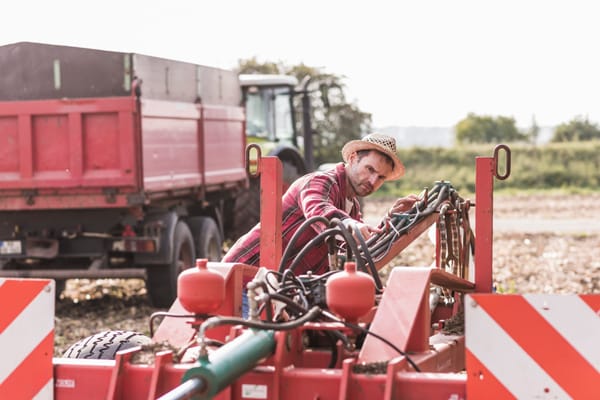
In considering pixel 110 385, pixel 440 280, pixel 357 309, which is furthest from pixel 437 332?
pixel 110 385

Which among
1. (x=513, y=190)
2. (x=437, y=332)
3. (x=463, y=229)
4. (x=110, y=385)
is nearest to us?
(x=110, y=385)

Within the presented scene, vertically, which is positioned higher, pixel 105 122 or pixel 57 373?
pixel 105 122

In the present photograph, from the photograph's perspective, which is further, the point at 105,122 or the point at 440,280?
the point at 105,122

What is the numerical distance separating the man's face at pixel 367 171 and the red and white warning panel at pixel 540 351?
1.98 meters

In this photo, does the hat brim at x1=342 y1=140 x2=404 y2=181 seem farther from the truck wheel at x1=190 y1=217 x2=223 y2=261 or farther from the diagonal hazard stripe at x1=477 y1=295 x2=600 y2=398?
the truck wheel at x1=190 y1=217 x2=223 y2=261

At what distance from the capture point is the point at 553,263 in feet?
48.3

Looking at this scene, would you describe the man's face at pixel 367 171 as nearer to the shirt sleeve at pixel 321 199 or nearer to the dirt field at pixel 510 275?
the shirt sleeve at pixel 321 199

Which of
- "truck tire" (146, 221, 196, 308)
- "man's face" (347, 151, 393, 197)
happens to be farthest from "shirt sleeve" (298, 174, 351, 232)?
"truck tire" (146, 221, 196, 308)

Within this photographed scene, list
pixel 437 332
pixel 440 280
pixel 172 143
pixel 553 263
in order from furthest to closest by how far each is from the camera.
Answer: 1. pixel 553 263
2. pixel 172 143
3. pixel 437 332
4. pixel 440 280

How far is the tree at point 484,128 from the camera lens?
213 feet

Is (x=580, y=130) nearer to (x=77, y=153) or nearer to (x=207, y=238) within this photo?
(x=207, y=238)

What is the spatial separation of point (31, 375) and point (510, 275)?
394 inches

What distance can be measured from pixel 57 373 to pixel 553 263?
38.0 feet

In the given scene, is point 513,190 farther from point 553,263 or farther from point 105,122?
point 105,122
